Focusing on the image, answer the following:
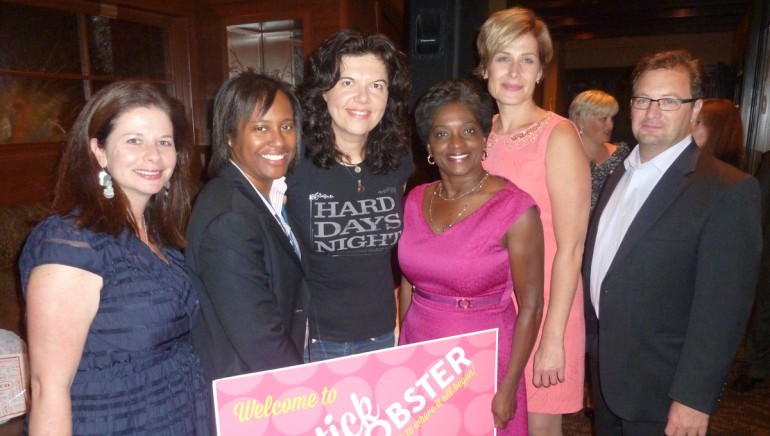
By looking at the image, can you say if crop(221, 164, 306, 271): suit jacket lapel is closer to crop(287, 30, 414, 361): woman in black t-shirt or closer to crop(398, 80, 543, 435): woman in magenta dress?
crop(287, 30, 414, 361): woman in black t-shirt

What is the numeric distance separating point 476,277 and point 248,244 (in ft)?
2.25

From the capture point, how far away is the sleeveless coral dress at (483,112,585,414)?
5.63 ft

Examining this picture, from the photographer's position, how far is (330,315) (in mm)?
1798

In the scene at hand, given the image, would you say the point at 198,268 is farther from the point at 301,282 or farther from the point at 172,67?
the point at 172,67

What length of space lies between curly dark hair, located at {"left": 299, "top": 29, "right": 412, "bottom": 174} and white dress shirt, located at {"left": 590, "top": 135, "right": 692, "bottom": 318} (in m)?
0.77

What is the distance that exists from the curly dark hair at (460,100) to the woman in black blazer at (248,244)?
1.41ft

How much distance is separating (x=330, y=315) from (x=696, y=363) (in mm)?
1105

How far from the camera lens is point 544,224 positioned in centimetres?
173

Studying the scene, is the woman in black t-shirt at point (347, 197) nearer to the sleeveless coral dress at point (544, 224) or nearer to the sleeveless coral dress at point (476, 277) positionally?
the sleeveless coral dress at point (476, 277)

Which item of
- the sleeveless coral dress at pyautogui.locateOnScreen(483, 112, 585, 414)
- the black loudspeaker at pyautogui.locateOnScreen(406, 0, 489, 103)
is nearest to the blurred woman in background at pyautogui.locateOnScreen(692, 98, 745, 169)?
the black loudspeaker at pyautogui.locateOnScreen(406, 0, 489, 103)

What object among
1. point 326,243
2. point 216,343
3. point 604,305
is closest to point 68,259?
point 216,343

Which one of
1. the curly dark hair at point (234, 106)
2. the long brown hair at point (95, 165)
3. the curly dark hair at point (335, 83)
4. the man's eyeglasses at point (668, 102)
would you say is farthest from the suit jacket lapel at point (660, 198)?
the long brown hair at point (95, 165)

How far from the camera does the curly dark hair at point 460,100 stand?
165 centimetres

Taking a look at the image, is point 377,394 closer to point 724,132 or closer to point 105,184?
point 105,184
